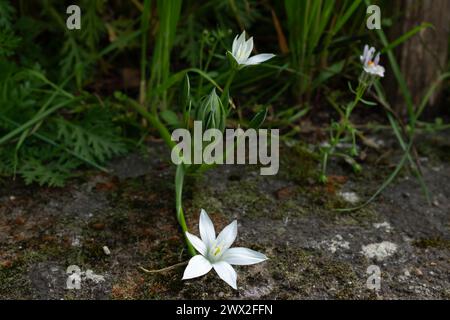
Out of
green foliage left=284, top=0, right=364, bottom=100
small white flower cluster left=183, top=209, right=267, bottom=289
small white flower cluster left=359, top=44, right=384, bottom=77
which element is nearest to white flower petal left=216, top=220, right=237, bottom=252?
small white flower cluster left=183, top=209, right=267, bottom=289

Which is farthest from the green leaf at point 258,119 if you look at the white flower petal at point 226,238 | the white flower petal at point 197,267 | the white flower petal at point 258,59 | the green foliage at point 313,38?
the green foliage at point 313,38

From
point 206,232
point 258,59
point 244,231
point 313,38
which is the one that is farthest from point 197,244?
point 313,38

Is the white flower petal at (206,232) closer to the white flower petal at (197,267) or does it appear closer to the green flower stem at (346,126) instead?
the white flower petal at (197,267)

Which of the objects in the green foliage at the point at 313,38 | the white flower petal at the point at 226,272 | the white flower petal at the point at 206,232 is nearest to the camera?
the white flower petal at the point at 226,272

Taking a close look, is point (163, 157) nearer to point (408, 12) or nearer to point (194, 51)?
point (194, 51)

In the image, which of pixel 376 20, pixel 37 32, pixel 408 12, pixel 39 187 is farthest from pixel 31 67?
pixel 408 12

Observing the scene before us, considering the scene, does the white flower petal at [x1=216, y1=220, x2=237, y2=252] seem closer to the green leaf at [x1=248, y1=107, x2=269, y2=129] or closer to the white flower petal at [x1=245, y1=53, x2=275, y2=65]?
the green leaf at [x1=248, y1=107, x2=269, y2=129]

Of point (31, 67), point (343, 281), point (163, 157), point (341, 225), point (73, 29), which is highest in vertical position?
point (73, 29)
